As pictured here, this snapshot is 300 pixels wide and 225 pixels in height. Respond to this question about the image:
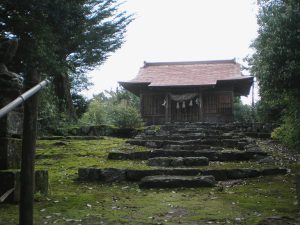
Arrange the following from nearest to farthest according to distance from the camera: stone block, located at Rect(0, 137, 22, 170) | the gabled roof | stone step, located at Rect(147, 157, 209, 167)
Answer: stone block, located at Rect(0, 137, 22, 170) < stone step, located at Rect(147, 157, 209, 167) < the gabled roof

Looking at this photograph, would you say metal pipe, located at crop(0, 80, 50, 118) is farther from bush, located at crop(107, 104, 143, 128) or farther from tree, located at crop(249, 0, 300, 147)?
bush, located at crop(107, 104, 143, 128)

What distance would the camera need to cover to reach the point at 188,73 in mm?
25141

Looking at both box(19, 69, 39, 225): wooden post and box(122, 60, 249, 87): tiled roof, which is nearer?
box(19, 69, 39, 225): wooden post

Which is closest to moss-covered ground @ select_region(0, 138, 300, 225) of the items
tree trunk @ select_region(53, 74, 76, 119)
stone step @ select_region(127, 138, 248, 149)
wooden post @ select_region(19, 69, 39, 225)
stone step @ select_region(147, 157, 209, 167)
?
wooden post @ select_region(19, 69, 39, 225)

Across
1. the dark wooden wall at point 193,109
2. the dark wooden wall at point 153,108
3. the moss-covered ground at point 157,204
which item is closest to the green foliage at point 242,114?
the dark wooden wall at point 193,109

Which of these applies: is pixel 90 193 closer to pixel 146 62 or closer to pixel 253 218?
pixel 253 218

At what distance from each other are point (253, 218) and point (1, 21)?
30.3 feet

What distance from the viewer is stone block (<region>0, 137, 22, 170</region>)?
479 cm

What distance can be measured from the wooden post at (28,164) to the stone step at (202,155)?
20.0 feet

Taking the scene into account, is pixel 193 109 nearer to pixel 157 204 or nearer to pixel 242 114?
pixel 242 114

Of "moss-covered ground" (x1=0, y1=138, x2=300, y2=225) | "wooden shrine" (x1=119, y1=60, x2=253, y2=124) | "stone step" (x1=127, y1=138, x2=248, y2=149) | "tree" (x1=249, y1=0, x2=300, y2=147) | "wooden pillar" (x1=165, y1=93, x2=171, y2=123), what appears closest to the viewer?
"moss-covered ground" (x1=0, y1=138, x2=300, y2=225)

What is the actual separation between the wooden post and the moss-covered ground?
0.78 metres

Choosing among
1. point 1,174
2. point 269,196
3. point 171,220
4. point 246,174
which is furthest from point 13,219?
point 246,174

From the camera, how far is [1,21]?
33.3 ft
